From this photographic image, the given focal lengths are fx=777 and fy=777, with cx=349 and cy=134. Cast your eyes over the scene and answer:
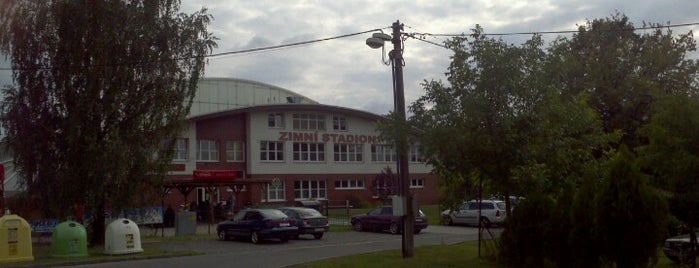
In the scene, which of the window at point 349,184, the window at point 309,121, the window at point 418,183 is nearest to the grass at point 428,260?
the window at point 309,121

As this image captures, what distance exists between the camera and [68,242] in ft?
77.6

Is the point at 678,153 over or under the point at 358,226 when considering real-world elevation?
over

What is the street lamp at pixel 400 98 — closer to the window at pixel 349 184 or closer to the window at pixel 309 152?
the window at pixel 309 152

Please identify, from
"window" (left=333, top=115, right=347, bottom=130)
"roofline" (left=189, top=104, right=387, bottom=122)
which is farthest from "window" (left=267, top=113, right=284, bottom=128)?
"window" (left=333, top=115, right=347, bottom=130)

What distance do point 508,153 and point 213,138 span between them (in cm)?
4254

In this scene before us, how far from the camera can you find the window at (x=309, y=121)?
63.2m

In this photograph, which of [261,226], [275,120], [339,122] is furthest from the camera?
[339,122]

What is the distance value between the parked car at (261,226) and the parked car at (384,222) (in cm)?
630

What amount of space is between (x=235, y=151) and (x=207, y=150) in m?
2.50

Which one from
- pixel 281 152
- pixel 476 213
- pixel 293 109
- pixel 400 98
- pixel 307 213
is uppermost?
pixel 293 109

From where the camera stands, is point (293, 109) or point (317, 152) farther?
point (317, 152)

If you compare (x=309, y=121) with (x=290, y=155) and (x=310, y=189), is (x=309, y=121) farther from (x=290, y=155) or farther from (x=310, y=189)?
(x=310, y=189)

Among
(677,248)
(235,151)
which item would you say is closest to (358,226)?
(677,248)

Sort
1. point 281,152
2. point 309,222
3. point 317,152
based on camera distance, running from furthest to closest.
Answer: point 317,152 < point 281,152 < point 309,222
